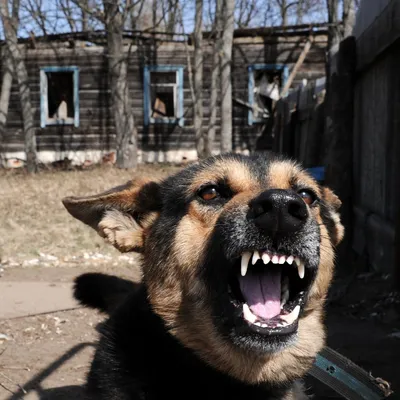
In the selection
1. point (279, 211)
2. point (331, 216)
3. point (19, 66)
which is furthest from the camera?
point (19, 66)

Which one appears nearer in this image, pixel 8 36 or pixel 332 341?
pixel 332 341

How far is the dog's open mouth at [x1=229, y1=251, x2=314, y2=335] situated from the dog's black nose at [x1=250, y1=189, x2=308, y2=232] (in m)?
0.15

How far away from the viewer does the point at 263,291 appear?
9.40 feet

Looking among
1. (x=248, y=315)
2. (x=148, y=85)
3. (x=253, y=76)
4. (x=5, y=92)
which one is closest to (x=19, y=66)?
(x=5, y=92)

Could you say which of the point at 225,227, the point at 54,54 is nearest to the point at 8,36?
the point at 54,54

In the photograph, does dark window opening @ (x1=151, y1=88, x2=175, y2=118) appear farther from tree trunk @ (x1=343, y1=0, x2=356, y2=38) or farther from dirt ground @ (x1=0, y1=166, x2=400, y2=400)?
dirt ground @ (x1=0, y1=166, x2=400, y2=400)

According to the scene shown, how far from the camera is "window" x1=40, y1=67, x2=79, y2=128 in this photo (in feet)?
67.8

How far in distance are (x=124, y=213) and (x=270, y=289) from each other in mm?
953

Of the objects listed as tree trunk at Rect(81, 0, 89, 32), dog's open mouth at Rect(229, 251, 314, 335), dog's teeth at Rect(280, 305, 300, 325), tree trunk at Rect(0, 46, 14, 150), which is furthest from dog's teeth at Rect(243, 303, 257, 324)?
tree trunk at Rect(0, 46, 14, 150)

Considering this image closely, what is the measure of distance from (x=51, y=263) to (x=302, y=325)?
585cm

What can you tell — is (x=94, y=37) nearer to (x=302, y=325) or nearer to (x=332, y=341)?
(x=332, y=341)

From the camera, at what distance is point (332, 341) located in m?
5.04

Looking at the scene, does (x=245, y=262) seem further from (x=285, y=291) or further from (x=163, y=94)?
(x=163, y=94)

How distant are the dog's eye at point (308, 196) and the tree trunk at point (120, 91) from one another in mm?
13907
